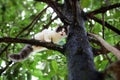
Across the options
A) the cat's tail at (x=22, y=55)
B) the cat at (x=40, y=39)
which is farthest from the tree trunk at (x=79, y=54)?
the cat's tail at (x=22, y=55)

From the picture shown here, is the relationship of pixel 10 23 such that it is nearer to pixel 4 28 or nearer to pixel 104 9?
pixel 4 28

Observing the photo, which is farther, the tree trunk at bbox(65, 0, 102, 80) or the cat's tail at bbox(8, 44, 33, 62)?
the cat's tail at bbox(8, 44, 33, 62)

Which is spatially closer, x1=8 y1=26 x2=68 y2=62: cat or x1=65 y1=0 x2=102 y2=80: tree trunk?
x1=65 y1=0 x2=102 y2=80: tree trunk

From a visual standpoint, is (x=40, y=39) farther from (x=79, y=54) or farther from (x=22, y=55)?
(x=79, y=54)

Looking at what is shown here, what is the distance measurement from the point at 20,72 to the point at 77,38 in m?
1.05

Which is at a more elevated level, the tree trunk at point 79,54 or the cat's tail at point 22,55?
the tree trunk at point 79,54

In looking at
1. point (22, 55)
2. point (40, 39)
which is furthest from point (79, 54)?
point (40, 39)

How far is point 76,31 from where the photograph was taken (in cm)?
182

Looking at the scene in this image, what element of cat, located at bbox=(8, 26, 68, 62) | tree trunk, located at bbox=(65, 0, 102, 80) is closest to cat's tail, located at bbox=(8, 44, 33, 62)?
cat, located at bbox=(8, 26, 68, 62)

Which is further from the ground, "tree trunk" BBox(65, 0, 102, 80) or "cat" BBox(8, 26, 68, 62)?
"tree trunk" BBox(65, 0, 102, 80)

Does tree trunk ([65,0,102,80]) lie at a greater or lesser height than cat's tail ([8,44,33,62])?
greater

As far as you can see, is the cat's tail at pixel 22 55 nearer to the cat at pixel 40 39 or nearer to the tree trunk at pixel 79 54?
the cat at pixel 40 39

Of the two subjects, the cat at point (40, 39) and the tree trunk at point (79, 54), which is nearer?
the tree trunk at point (79, 54)

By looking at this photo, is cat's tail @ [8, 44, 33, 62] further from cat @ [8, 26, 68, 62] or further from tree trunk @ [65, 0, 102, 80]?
tree trunk @ [65, 0, 102, 80]
